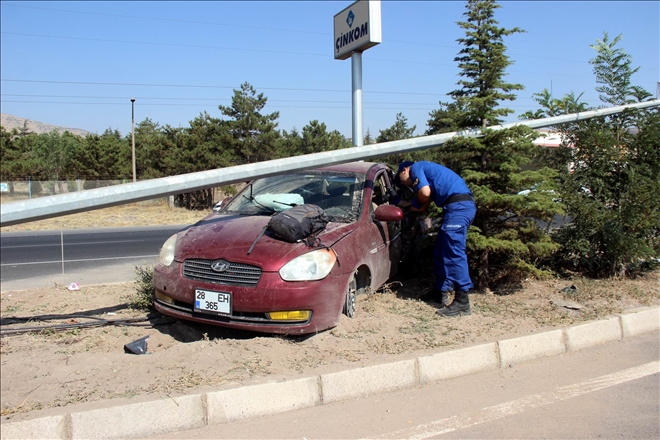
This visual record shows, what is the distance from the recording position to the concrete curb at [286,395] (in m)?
3.10

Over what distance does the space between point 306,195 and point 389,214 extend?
108 centimetres

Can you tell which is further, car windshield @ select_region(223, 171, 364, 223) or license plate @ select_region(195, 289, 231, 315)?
car windshield @ select_region(223, 171, 364, 223)

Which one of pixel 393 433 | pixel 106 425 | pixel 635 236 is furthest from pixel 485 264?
pixel 106 425

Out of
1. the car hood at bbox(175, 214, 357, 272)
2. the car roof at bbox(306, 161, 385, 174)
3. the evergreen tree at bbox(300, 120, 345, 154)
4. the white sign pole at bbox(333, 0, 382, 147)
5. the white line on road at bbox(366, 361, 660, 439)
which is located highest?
the evergreen tree at bbox(300, 120, 345, 154)

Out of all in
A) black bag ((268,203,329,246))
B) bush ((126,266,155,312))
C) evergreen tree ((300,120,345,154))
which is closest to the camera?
black bag ((268,203,329,246))

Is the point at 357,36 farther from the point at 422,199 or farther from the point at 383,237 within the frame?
the point at 383,237

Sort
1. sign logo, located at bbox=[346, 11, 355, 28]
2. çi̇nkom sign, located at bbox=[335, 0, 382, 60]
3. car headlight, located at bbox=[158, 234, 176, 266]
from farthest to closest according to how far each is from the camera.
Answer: sign logo, located at bbox=[346, 11, 355, 28], çi̇nkom sign, located at bbox=[335, 0, 382, 60], car headlight, located at bbox=[158, 234, 176, 266]

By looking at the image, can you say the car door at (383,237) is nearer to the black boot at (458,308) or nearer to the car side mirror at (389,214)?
the car side mirror at (389,214)

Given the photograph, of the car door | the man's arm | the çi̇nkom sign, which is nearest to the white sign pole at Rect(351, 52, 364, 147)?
the çi̇nkom sign

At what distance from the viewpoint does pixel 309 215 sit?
4758 mm

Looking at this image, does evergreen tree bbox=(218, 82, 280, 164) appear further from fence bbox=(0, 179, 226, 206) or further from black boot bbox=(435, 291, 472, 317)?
black boot bbox=(435, 291, 472, 317)

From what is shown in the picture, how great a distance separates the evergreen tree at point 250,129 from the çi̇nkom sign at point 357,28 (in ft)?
85.4

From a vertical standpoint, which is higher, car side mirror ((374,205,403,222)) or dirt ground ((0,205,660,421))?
car side mirror ((374,205,403,222))

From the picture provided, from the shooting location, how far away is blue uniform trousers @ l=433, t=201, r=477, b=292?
5.42 m
